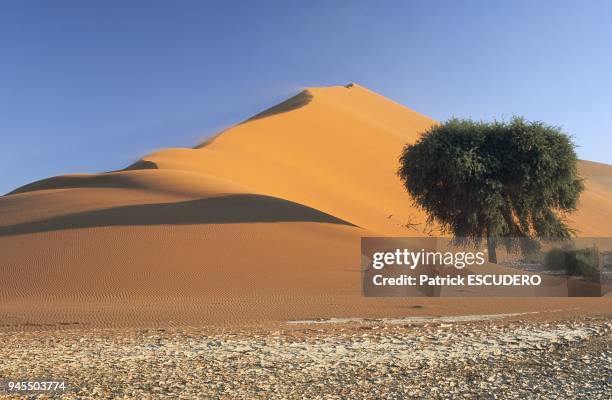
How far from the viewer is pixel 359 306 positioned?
15.5m

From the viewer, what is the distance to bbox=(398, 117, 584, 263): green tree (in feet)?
85.0

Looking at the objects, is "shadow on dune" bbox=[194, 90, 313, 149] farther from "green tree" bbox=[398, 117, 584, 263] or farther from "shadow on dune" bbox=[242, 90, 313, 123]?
"green tree" bbox=[398, 117, 584, 263]

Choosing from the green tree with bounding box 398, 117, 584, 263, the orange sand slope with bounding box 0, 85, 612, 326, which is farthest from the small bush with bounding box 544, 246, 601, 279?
the orange sand slope with bounding box 0, 85, 612, 326

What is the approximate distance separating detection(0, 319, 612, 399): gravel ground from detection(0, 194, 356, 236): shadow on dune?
14421 mm

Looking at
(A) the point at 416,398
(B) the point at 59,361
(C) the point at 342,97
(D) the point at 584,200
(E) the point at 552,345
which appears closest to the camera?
(A) the point at 416,398

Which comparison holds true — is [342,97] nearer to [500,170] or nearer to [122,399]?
[500,170]

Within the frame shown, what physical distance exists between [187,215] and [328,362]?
19.0m

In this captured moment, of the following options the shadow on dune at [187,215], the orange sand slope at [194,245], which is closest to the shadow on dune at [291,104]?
the orange sand slope at [194,245]

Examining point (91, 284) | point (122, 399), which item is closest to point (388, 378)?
point (122, 399)

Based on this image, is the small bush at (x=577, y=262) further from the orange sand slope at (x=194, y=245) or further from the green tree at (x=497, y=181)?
the orange sand slope at (x=194, y=245)

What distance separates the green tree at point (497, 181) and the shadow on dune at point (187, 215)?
15.9ft

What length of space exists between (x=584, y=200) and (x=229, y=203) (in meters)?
51.2

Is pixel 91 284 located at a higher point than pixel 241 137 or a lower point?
lower

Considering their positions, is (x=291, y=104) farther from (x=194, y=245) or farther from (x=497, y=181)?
(x=194, y=245)
